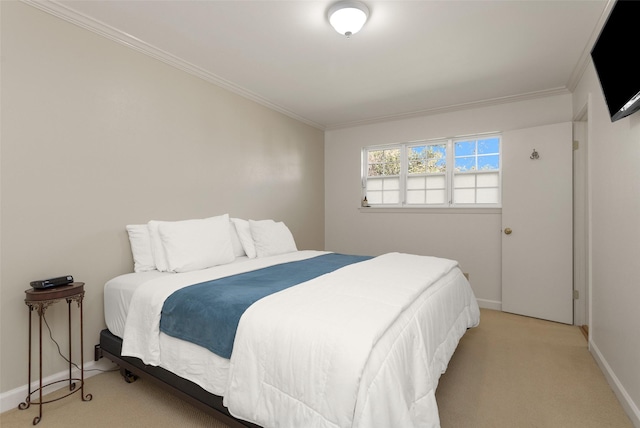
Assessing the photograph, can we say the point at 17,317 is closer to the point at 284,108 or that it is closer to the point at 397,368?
the point at 397,368

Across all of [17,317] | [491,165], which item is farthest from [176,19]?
[491,165]

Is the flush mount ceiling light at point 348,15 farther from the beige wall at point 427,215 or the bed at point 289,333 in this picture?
the beige wall at point 427,215

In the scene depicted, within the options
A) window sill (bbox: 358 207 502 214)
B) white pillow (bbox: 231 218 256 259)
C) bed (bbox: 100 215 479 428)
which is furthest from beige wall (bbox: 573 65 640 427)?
white pillow (bbox: 231 218 256 259)

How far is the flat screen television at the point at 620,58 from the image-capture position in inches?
56.6

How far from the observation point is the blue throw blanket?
1567 mm

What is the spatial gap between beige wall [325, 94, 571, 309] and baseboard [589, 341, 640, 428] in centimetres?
139

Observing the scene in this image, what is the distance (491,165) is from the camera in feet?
13.1

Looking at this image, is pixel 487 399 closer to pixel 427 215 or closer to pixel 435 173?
pixel 427 215

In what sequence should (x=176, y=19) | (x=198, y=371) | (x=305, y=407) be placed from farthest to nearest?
1. (x=176, y=19)
2. (x=198, y=371)
3. (x=305, y=407)

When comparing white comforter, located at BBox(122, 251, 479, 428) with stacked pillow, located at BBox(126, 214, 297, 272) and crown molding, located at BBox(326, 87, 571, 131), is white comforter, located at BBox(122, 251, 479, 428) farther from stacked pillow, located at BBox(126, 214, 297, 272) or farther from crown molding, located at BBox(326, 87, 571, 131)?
crown molding, located at BBox(326, 87, 571, 131)

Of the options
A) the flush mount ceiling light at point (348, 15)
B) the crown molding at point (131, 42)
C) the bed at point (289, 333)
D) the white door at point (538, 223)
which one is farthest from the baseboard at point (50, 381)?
the white door at point (538, 223)

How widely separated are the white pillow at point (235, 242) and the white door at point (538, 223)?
309cm

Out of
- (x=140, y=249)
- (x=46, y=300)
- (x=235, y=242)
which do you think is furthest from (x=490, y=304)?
(x=46, y=300)

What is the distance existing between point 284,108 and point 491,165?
9.29 ft
